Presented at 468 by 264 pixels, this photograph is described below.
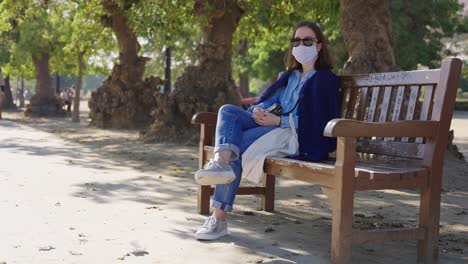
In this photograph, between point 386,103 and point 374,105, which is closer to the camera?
point 386,103

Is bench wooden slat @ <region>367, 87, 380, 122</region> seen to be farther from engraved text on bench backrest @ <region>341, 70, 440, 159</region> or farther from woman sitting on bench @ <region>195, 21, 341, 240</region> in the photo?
woman sitting on bench @ <region>195, 21, 341, 240</region>


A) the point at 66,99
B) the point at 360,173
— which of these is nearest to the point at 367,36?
the point at 360,173

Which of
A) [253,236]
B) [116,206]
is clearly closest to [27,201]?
[116,206]

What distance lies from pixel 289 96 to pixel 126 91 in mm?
15561

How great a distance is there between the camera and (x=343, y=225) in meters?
3.77

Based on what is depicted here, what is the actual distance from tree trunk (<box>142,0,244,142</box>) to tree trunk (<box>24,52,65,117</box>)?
1853cm

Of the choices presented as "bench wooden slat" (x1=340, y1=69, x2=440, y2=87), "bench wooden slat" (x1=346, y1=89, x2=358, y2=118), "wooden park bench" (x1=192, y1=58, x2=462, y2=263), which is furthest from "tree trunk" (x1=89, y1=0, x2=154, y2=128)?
"wooden park bench" (x1=192, y1=58, x2=462, y2=263)

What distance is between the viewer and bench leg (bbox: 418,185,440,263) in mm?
4137

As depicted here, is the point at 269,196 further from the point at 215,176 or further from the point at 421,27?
the point at 421,27

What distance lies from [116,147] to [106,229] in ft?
28.0

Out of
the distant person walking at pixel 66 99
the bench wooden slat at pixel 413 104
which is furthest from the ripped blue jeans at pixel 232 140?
A: the distant person walking at pixel 66 99

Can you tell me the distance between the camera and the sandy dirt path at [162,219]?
13.7 ft

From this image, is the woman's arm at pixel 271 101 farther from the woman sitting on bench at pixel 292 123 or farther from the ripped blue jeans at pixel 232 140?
the ripped blue jeans at pixel 232 140

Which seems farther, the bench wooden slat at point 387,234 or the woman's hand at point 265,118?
the woman's hand at point 265,118
